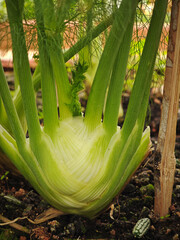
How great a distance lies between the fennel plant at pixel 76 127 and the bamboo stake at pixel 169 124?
0.05 m

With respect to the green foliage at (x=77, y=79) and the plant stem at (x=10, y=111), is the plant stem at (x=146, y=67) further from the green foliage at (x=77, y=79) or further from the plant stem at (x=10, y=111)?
the plant stem at (x=10, y=111)

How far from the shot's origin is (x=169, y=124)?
74 cm

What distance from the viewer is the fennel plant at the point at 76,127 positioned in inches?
27.4

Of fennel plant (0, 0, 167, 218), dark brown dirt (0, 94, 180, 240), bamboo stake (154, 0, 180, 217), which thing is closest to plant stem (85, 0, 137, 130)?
fennel plant (0, 0, 167, 218)

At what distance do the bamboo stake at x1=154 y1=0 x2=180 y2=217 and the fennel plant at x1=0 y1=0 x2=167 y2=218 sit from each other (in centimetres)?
5

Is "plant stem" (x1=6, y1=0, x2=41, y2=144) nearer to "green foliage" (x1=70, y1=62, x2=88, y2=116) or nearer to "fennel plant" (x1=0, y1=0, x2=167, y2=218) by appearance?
"fennel plant" (x1=0, y1=0, x2=167, y2=218)

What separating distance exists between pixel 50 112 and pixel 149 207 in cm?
39

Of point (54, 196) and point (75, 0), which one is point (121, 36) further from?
point (54, 196)

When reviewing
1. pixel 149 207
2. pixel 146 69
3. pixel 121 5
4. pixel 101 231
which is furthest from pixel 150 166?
pixel 121 5

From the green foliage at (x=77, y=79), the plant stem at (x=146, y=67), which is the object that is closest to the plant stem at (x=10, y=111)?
the green foliage at (x=77, y=79)

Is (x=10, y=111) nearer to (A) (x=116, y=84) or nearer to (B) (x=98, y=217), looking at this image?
(A) (x=116, y=84)

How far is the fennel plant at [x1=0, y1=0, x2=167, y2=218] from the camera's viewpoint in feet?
2.29

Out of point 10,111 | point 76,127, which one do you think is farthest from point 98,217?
point 10,111

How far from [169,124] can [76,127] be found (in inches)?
9.0
